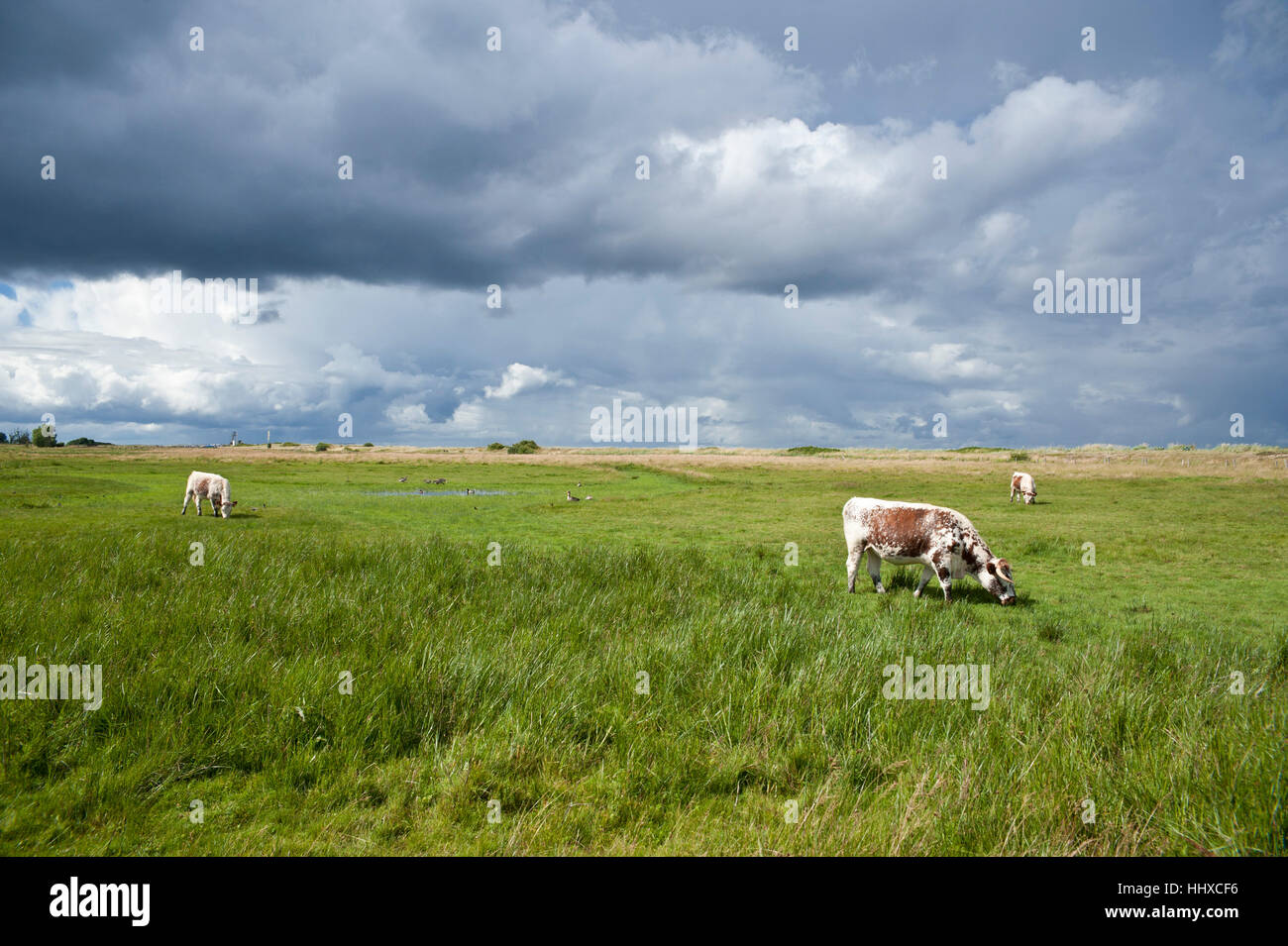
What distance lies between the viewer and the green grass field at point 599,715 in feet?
15.6

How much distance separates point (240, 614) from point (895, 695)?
29.6 ft

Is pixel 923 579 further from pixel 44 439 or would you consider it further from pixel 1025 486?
pixel 44 439

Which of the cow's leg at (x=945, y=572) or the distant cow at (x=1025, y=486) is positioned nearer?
the cow's leg at (x=945, y=572)

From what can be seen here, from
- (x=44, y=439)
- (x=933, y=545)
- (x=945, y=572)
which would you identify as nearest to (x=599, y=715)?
(x=933, y=545)

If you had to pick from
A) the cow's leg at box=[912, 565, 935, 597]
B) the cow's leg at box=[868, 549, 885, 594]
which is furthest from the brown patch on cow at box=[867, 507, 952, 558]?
the cow's leg at box=[912, 565, 935, 597]

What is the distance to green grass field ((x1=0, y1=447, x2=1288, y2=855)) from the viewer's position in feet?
15.6

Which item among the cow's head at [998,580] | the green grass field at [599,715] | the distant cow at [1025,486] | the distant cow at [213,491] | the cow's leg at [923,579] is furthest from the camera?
the distant cow at [1025,486]

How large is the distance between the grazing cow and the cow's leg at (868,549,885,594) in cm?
7

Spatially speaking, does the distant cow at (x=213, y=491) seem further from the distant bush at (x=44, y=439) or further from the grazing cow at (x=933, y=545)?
the distant bush at (x=44, y=439)

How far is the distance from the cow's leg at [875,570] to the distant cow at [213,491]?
26187 mm

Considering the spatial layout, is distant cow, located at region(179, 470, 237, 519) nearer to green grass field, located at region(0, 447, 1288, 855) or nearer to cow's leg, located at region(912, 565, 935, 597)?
green grass field, located at region(0, 447, 1288, 855)

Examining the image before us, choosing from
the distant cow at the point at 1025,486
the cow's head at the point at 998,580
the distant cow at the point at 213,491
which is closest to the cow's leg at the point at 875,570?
the cow's head at the point at 998,580

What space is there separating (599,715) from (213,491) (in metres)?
27.5

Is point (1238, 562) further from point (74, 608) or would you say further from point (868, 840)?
point (74, 608)
